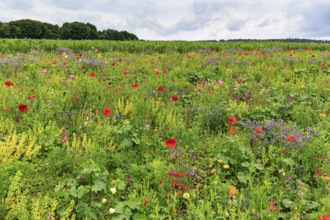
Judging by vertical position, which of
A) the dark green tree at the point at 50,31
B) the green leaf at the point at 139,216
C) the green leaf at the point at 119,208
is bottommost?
the green leaf at the point at 139,216

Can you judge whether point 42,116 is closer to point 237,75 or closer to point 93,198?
point 93,198

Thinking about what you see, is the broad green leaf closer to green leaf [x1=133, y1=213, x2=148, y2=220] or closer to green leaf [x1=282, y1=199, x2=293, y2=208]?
green leaf [x1=282, y1=199, x2=293, y2=208]

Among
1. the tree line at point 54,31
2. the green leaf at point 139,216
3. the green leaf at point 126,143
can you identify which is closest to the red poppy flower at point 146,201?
the green leaf at point 139,216

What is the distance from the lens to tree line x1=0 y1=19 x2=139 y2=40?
4706cm

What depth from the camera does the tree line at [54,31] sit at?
4706cm

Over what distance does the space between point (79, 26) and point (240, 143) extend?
5518 cm

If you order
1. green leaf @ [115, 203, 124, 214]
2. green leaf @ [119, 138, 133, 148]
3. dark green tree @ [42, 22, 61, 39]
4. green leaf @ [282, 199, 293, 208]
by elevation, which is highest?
dark green tree @ [42, 22, 61, 39]

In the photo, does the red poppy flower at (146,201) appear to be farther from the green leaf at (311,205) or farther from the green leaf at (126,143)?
the green leaf at (311,205)

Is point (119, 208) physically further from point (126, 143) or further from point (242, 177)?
point (242, 177)

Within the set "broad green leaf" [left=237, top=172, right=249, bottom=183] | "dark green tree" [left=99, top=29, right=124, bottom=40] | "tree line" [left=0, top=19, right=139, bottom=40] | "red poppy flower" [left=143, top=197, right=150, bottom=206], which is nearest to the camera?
"red poppy flower" [left=143, top=197, right=150, bottom=206]

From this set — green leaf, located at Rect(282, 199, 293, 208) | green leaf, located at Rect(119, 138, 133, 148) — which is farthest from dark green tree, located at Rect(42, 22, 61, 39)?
green leaf, located at Rect(282, 199, 293, 208)

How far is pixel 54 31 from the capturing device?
52719 millimetres

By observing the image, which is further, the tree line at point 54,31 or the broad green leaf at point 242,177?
the tree line at point 54,31

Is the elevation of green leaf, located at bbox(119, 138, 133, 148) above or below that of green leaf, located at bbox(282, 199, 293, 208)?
above
